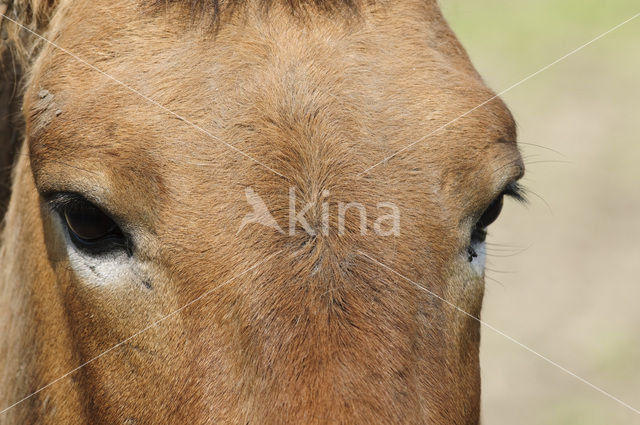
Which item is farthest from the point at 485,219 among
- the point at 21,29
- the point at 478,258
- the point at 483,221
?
the point at 21,29

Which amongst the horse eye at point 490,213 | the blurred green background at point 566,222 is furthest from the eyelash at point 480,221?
the blurred green background at point 566,222

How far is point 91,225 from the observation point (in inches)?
102

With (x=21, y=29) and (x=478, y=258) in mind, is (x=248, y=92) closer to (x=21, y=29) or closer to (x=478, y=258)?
(x=478, y=258)

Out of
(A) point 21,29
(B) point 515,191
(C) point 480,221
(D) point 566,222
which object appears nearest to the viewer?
(C) point 480,221

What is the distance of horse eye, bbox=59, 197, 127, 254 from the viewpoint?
2.57 m

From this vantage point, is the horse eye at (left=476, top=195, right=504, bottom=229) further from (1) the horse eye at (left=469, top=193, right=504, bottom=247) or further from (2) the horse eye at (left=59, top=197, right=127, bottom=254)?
(2) the horse eye at (left=59, top=197, right=127, bottom=254)

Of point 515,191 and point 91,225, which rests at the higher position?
point 91,225

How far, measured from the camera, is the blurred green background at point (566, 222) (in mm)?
8172

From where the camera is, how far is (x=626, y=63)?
13648 millimetres

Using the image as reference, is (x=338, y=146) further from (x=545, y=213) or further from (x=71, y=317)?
(x=545, y=213)

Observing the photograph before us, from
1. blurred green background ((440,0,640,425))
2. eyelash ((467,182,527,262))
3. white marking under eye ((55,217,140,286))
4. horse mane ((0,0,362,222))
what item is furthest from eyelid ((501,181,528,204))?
blurred green background ((440,0,640,425))

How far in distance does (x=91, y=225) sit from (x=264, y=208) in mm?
587

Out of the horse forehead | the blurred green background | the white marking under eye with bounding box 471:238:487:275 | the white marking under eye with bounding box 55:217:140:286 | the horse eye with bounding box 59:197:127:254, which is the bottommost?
the blurred green background

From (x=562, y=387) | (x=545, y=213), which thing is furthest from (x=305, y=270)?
(x=545, y=213)
